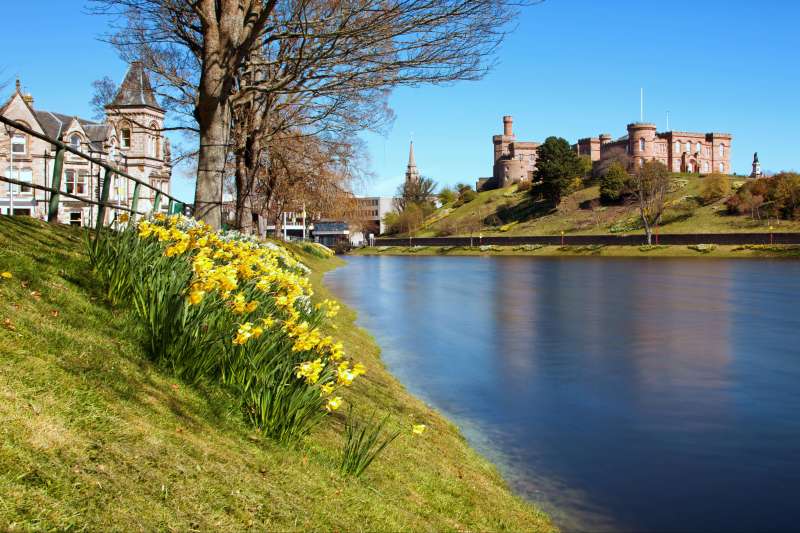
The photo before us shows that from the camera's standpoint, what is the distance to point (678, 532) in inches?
271

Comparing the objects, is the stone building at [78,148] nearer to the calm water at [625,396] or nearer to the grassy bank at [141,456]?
the calm water at [625,396]

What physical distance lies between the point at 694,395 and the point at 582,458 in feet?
13.8

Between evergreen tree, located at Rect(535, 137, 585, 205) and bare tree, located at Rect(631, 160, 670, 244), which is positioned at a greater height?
evergreen tree, located at Rect(535, 137, 585, 205)

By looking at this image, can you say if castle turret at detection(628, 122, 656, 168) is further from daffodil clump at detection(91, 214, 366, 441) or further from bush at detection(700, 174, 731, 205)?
daffodil clump at detection(91, 214, 366, 441)

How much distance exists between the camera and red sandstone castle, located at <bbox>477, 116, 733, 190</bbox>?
11688 cm

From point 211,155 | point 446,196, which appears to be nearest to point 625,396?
point 211,155

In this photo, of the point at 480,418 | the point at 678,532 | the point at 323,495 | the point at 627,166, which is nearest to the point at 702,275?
the point at 480,418

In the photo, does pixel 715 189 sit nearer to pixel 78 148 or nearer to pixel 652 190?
pixel 652 190

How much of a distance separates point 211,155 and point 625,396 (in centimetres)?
848

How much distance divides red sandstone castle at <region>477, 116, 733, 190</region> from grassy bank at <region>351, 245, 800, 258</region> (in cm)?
2702

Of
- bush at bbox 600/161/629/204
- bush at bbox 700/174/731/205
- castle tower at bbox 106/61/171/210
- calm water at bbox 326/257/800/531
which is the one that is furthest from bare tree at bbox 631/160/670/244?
calm water at bbox 326/257/800/531

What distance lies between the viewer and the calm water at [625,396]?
7715mm

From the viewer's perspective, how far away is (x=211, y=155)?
44.3 feet

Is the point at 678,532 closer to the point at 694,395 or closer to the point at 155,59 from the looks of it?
the point at 694,395
